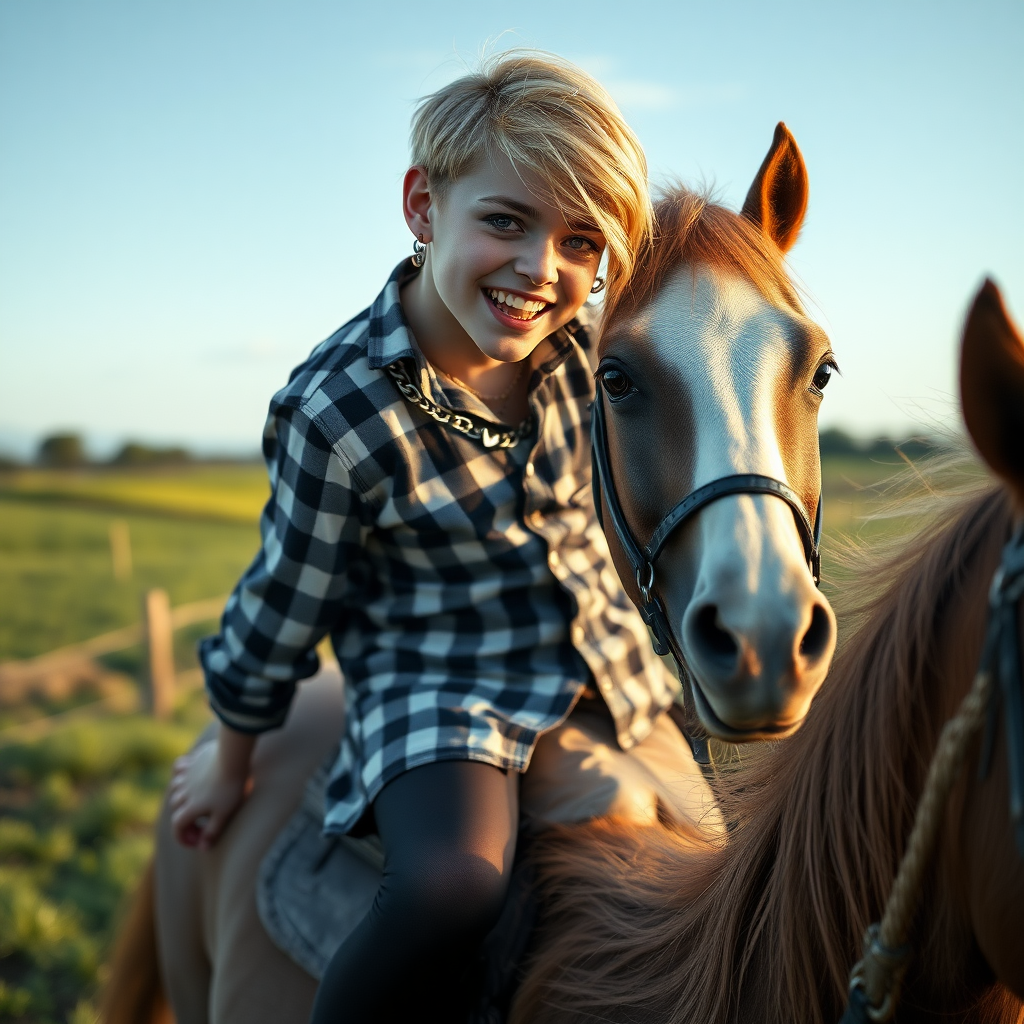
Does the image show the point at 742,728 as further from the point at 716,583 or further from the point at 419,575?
the point at 419,575

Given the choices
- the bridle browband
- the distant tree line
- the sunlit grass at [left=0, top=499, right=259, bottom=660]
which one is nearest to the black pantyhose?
the bridle browband

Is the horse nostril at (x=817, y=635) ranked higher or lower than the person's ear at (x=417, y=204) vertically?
lower

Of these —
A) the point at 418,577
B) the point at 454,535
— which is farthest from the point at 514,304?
the point at 418,577

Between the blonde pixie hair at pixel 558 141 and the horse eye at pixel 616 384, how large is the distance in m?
0.19

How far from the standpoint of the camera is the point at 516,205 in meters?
1.48

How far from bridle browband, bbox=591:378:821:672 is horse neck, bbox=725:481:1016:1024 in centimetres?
16

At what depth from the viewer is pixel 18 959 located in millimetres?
3719

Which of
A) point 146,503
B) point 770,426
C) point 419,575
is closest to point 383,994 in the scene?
point 419,575

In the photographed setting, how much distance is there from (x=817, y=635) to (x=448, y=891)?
79cm

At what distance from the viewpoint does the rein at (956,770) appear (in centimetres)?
75

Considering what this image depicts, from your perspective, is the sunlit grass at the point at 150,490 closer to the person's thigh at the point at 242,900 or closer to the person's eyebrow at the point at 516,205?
the person's thigh at the point at 242,900

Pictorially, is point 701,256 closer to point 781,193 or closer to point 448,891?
point 781,193

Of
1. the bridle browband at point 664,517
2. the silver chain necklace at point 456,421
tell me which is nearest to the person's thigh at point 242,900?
the silver chain necklace at point 456,421

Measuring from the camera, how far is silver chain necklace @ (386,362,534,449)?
1.65 meters
